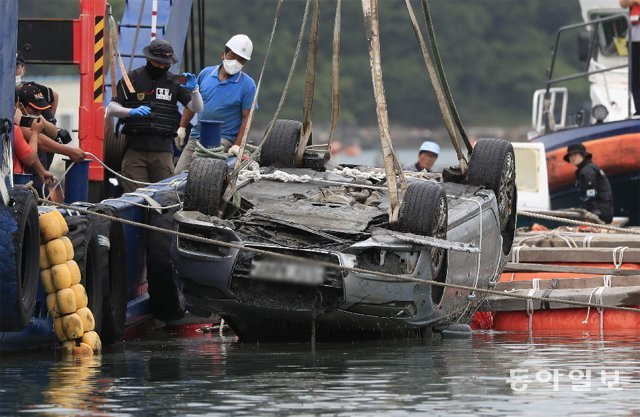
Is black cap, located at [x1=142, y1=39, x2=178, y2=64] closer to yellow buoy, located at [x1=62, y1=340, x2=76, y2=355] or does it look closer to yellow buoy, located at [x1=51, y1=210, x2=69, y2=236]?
yellow buoy, located at [x1=51, y1=210, x2=69, y2=236]

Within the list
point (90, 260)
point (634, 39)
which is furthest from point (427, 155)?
point (90, 260)

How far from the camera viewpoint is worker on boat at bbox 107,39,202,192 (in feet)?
51.9

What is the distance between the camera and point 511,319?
54.3 ft

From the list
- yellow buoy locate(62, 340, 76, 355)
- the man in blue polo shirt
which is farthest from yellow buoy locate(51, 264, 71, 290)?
the man in blue polo shirt

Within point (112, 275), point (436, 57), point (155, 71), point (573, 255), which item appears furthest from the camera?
point (573, 255)

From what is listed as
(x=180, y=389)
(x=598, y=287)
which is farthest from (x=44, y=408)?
(x=598, y=287)

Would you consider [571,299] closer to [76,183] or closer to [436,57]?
[436,57]

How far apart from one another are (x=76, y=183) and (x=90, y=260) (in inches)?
53.3

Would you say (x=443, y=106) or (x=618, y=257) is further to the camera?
(x=618, y=257)

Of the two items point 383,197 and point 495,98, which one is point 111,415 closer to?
point 383,197

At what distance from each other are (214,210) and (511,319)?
408cm

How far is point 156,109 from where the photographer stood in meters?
15.9

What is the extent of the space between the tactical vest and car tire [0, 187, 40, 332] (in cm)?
393

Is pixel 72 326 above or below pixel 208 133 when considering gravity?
below
